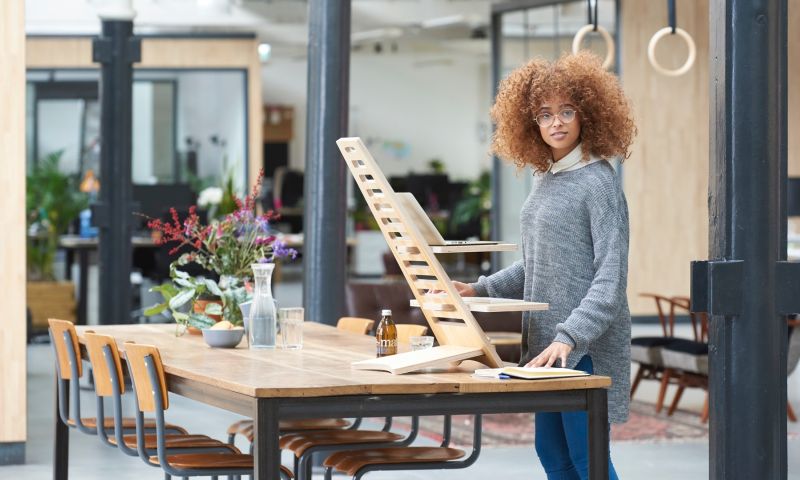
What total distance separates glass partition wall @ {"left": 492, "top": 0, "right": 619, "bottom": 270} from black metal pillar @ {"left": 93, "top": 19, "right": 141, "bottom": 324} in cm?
567

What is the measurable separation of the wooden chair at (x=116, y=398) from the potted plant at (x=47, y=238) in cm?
798

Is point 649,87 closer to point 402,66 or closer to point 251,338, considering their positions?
point 251,338

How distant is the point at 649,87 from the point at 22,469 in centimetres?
904

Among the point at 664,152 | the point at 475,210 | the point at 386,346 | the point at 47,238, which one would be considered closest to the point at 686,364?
the point at 386,346

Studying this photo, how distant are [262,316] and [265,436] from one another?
3.69 ft

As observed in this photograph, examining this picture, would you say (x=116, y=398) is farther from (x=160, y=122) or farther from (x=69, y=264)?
(x=160, y=122)

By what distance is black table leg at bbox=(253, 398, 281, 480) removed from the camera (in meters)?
3.05

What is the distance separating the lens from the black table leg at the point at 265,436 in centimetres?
305

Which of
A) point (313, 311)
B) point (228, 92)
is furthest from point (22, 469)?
point (228, 92)

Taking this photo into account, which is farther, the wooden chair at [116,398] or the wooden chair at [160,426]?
the wooden chair at [116,398]

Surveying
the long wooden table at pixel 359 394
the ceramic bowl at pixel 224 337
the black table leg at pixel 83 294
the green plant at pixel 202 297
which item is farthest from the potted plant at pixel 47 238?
the long wooden table at pixel 359 394

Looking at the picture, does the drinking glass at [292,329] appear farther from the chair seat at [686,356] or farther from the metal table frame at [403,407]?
the chair seat at [686,356]

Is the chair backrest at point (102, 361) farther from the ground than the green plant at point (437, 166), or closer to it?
closer to it

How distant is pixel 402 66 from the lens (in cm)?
2536
